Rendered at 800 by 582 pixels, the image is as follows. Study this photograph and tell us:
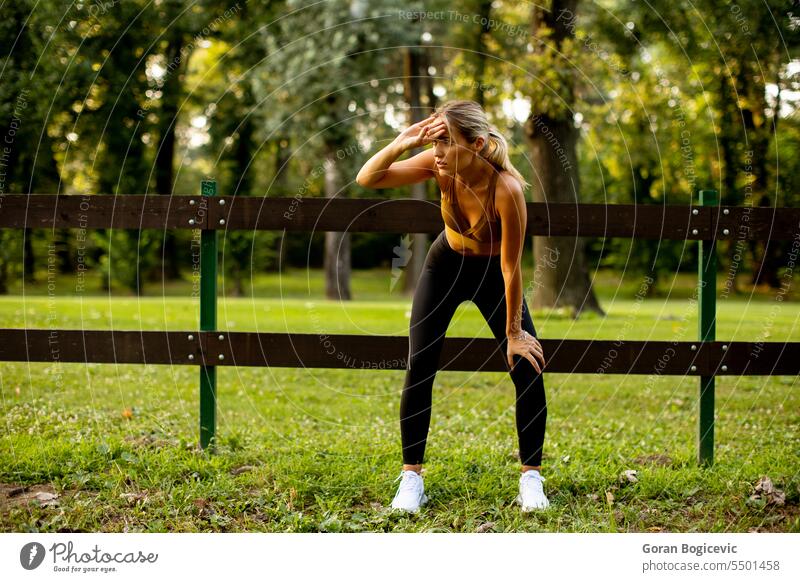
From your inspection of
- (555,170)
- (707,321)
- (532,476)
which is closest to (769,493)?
(707,321)

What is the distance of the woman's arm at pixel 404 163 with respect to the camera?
4234 mm

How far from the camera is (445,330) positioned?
14.6 ft

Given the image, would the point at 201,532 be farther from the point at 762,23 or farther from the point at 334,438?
the point at 762,23

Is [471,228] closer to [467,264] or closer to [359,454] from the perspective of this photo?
[467,264]

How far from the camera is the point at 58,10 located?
1609 cm

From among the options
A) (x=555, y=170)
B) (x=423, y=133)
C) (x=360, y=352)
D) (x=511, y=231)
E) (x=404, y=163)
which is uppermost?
(x=555, y=170)

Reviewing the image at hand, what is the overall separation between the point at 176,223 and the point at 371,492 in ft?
7.52

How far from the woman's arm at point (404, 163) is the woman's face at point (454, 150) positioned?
0.16ft

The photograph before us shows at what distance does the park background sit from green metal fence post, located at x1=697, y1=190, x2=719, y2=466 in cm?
19

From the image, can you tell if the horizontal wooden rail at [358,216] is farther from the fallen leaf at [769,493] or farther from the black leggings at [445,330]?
the fallen leaf at [769,493]

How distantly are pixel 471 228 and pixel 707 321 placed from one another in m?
2.14

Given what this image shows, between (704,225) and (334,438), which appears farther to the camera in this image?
(334,438)
